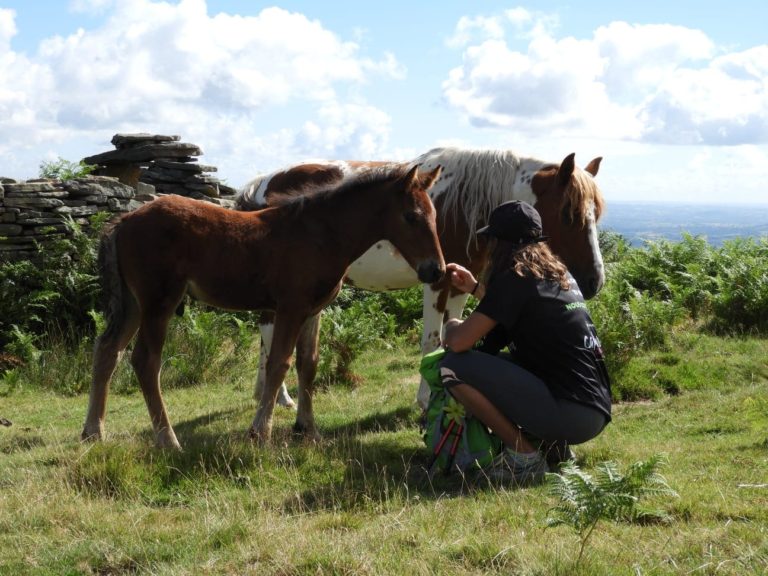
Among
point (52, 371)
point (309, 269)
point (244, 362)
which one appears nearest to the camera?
point (309, 269)

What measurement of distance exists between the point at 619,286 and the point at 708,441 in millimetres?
5693

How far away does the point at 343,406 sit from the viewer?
7.63 meters

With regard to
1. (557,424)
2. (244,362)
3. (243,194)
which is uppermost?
(243,194)

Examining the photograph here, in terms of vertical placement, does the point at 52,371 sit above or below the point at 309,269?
below

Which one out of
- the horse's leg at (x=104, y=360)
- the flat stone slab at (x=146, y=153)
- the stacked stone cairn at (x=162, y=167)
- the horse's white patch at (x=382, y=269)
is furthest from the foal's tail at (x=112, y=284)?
the flat stone slab at (x=146, y=153)

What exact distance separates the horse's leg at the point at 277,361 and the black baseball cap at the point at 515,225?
159 centimetres

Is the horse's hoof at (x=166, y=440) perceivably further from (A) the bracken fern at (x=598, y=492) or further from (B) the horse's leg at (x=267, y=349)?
(A) the bracken fern at (x=598, y=492)

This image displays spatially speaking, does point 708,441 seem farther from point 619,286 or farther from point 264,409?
point 619,286

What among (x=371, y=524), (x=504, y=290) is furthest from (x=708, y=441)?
(x=371, y=524)

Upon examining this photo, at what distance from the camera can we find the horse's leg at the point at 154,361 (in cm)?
562

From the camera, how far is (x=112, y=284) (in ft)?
19.0

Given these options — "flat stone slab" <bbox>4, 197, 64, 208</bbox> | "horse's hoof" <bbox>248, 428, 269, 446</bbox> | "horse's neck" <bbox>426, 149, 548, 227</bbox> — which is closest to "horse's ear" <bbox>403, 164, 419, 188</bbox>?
"horse's neck" <bbox>426, 149, 548, 227</bbox>

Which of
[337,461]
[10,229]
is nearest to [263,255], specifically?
[337,461]

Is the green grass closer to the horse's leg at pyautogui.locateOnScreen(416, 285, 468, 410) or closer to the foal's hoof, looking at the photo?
the foal's hoof
